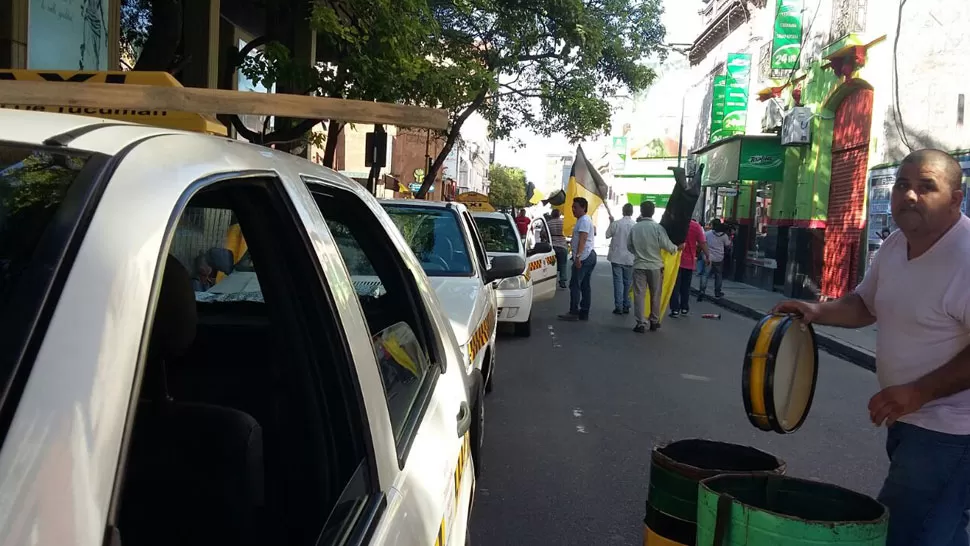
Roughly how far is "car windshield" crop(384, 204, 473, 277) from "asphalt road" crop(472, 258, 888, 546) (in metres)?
1.26

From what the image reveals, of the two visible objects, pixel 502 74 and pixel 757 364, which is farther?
pixel 502 74

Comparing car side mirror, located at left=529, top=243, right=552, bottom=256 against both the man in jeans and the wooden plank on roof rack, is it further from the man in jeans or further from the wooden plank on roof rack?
the wooden plank on roof rack

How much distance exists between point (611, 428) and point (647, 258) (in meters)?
5.61

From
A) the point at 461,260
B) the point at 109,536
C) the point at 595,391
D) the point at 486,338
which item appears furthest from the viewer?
the point at 595,391

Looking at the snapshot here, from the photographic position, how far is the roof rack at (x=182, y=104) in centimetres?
211

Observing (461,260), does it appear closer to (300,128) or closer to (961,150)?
(300,128)

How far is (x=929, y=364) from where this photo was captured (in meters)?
2.82

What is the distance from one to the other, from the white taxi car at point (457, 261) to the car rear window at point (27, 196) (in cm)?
412

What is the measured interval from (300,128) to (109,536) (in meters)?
6.46

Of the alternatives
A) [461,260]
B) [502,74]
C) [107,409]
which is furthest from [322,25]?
[502,74]

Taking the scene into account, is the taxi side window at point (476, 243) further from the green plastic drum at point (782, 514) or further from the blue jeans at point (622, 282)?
the blue jeans at point (622, 282)

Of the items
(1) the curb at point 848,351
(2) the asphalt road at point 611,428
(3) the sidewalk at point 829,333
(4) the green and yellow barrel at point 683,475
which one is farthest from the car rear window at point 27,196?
(1) the curb at point 848,351

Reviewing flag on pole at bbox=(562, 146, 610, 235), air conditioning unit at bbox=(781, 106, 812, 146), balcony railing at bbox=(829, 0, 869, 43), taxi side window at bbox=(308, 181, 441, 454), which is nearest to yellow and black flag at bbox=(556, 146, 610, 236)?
flag on pole at bbox=(562, 146, 610, 235)

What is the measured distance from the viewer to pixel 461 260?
22.6 ft
